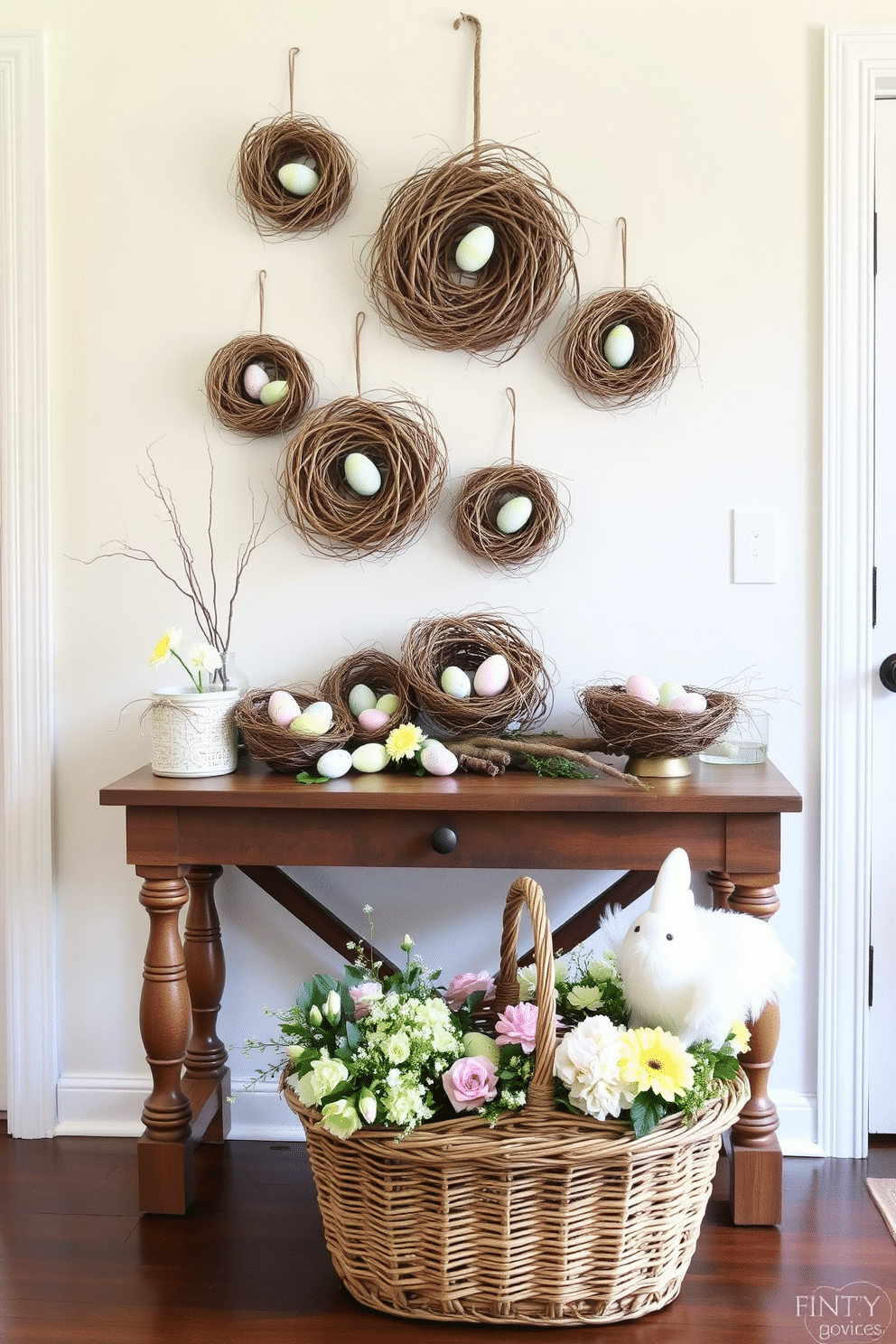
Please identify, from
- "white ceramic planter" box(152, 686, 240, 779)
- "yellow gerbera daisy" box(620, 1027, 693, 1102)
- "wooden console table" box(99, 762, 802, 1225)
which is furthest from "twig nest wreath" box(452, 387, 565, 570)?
"yellow gerbera daisy" box(620, 1027, 693, 1102)

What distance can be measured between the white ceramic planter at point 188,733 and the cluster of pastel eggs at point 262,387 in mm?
575

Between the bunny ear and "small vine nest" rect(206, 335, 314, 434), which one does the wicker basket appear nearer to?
the bunny ear

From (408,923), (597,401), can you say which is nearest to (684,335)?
(597,401)

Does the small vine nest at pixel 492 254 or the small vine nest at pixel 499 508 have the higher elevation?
the small vine nest at pixel 492 254

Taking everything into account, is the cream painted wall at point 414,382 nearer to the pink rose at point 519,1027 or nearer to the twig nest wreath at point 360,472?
the twig nest wreath at point 360,472

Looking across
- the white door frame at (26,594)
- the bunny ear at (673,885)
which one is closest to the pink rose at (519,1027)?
the bunny ear at (673,885)

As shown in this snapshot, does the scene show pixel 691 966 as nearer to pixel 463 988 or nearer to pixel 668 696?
pixel 463 988

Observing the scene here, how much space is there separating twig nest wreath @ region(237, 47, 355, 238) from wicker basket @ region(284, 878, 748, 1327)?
51.3 inches

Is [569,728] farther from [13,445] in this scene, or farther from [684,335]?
[13,445]

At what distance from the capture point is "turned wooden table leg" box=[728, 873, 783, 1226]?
1.71 m

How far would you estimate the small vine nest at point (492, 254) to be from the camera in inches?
77.3

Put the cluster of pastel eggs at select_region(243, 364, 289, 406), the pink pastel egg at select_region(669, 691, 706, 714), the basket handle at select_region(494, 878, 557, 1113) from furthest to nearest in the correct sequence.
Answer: the cluster of pastel eggs at select_region(243, 364, 289, 406) < the pink pastel egg at select_region(669, 691, 706, 714) < the basket handle at select_region(494, 878, 557, 1113)

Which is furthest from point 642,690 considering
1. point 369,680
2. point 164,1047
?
point 164,1047

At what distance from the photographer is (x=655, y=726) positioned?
1753 millimetres
